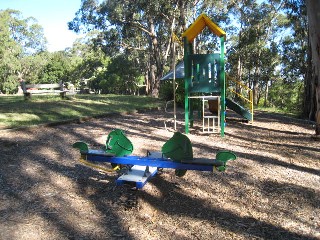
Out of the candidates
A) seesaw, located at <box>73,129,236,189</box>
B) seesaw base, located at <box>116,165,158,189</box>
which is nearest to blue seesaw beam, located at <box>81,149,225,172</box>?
seesaw, located at <box>73,129,236,189</box>

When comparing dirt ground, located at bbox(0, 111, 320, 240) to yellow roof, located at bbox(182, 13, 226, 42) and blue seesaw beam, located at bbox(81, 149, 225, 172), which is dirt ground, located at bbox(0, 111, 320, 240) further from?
yellow roof, located at bbox(182, 13, 226, 42)

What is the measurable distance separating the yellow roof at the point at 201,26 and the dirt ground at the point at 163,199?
289 centimetres

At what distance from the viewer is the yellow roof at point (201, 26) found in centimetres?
745

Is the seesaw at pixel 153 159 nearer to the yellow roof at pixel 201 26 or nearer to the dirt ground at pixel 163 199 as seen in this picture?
the dirt ground at pixel 163 199

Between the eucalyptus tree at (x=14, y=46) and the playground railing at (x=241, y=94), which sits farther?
the eucalyptus tree at (x=14, y=46)

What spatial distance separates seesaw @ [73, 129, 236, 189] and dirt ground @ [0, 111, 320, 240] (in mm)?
229

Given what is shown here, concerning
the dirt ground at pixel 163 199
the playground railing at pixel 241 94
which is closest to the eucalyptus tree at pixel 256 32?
the playground railing at pixel 241 94

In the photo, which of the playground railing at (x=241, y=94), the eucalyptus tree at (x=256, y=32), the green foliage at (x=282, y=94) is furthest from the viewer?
the green foliage at (x=282, y=94)

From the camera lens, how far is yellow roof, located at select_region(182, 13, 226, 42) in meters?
7.45

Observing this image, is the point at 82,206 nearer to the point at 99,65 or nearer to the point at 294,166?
the point at 294,166

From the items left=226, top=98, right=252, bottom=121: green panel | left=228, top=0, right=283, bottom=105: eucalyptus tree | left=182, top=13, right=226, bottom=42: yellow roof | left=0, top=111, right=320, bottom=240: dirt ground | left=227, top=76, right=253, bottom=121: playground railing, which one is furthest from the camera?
left=228, top=0, right=283, bottom=105: eucalyptus tree

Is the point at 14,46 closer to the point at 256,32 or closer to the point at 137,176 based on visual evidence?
the point at 256,32

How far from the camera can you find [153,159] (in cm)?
360

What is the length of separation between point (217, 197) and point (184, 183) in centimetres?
55
